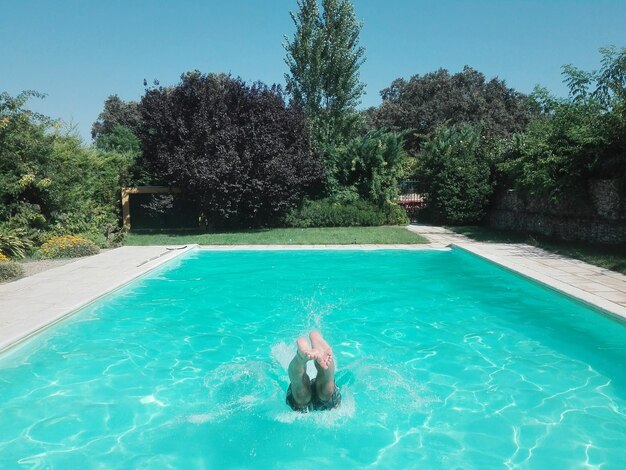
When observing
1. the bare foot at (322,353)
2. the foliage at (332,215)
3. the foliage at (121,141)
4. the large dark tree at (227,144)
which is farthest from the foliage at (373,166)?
the bare foot at (322,353)

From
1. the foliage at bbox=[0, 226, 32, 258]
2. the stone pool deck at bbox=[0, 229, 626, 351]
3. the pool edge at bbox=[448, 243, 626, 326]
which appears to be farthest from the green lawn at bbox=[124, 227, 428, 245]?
the pool edge at bbox=[448, 243, 626, 326]

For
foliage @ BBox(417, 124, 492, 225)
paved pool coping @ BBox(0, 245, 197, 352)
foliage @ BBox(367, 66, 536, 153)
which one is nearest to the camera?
paved pool coping @ BBox(0, 245, 197, 352)

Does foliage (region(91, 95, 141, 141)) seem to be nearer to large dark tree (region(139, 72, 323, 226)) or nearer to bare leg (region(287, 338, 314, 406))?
large dark tree (region(139, 72, 323, 226))

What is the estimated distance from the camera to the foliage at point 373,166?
66.6 feet

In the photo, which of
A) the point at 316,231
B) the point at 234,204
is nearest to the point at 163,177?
the point at 234,204

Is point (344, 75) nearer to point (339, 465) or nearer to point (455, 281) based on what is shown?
point (455, 281)

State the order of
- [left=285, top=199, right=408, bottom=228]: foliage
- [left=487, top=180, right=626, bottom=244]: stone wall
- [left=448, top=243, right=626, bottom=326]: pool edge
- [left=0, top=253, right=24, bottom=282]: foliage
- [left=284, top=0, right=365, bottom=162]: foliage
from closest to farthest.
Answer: [left=448, top=243, right=626, bottom=326]: pool edge → [left=0, top=253, right=24, bottom=282]: foliage → [left=487, top=180, right=626, bottom=244]: stone wall → [left=285, top=199, right=408, bottom=228]: foliage → [left=284, top=0, right=365, bottom=162]: foliage

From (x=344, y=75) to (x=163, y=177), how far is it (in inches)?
456

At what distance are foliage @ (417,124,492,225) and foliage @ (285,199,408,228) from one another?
250 centimetres

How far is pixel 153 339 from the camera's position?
7.30 m

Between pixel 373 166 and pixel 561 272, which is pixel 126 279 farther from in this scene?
pixel 373 166

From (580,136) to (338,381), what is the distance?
1087 centimetres

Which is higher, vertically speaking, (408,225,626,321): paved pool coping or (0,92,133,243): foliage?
(0,92,133,243): foliage

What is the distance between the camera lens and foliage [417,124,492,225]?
764 inches
